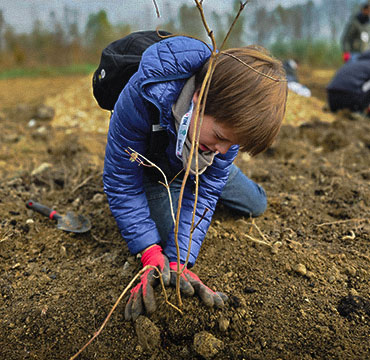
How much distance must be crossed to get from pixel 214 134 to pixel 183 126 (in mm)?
118

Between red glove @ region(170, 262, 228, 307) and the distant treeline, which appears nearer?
red glove @ region(170, 262, 228, 307)

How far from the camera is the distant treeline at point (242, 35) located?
8.26 meters

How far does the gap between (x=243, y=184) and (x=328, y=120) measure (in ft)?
9.92

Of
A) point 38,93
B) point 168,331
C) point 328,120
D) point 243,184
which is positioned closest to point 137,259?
point 168,331

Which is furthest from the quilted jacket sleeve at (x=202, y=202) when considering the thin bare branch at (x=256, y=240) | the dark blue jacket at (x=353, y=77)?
the dark blue jacket at (x=353, y=77)

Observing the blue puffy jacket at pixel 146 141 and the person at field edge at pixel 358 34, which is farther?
the person at field edge at pixel 358 34

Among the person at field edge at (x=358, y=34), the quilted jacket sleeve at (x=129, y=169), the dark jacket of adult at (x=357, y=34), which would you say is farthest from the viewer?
the dark jacket of adult at (x=357, y=34)

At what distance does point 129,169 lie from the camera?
1.60 metres

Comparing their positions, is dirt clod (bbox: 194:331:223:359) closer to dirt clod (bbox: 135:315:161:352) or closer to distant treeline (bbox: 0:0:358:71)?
dirt clod (bbox: 135:315:161:352)

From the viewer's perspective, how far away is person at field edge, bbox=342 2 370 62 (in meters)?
6.45

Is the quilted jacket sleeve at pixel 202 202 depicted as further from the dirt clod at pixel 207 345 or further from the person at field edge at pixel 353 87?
the person at field edge at pixel 353 87

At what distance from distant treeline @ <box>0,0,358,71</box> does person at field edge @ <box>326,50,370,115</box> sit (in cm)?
281

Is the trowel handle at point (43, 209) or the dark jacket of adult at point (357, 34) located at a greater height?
the trowel handle at point (43, 209)

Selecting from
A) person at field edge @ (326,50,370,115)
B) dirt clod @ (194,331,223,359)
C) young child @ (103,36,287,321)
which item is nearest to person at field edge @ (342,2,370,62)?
person at field edge @ (326,50,370,115)
